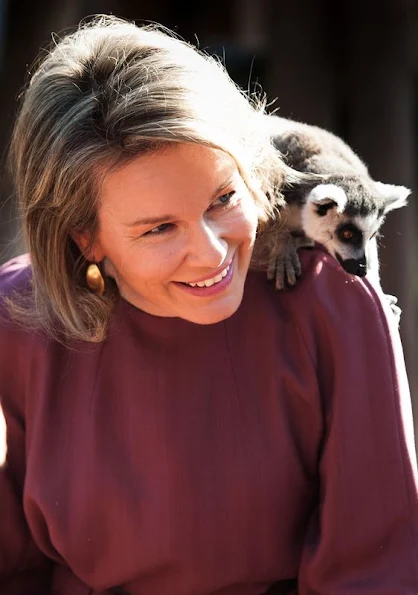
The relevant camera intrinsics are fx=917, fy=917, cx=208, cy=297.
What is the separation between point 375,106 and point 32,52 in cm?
189

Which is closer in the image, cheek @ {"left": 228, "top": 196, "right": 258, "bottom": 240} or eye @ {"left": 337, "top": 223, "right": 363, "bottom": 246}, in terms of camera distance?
cheek @ {"left": 228, "top": 196, "right": 258, "bottom": 240}

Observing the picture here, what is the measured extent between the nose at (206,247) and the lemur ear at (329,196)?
0.90 metres

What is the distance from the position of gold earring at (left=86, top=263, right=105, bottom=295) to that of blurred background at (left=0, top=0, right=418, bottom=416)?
1914 mm

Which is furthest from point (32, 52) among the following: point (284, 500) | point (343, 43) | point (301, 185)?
point (284, 500)

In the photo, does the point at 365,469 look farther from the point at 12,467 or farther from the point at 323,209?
the point at 323,209

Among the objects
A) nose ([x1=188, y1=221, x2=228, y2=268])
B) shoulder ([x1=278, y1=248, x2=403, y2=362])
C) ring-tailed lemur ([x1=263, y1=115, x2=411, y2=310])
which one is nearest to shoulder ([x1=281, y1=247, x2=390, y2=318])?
shoulder ([x1=278, y1=248, x2=403, y2=362])

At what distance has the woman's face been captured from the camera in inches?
70.4

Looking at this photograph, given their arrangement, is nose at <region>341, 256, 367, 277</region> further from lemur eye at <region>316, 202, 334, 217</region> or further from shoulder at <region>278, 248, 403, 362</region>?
lemur eye at <region>316, 202, 334, 217</region>

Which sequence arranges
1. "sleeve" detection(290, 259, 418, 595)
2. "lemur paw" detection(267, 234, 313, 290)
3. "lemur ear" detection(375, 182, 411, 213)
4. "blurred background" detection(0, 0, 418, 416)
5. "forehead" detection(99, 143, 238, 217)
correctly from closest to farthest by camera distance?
1. "forehead" detection(99, 143, 238, 217)
2. "sleeve" detection(290, 259, 418, 595)
3. "lemur paw" detection(267, 234, 313, 290)
4. "lemur ear" detection(375, 182, 411, 213)
5. "blurred background" detection(0, 0, 418, 416)

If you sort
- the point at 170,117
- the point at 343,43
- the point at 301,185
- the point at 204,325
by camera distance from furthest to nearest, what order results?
the point at 343,43 < the point at 301,185 < the point at 204,325 < the point at 170,117

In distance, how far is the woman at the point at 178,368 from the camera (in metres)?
1.84

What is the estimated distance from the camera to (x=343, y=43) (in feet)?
15.2

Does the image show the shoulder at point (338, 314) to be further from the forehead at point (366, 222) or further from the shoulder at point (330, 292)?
the forehead at point (366, 222)

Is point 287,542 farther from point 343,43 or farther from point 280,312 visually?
point 343,43
